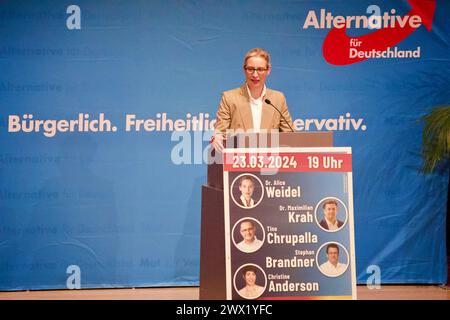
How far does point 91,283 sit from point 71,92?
169cm

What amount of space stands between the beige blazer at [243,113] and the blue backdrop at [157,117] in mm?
1186

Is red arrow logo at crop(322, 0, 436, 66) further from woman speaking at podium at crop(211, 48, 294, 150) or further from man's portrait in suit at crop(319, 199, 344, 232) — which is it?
man's portrait in suit at crop(319, 199, 344, 232)

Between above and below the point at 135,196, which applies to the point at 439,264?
below

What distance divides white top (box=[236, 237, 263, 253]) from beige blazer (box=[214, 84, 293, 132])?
1.24 metres

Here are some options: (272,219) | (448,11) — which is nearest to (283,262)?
(272,219)

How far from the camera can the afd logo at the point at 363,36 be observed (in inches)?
196

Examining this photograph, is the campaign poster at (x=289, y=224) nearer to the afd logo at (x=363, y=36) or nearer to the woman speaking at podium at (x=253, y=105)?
the woman speaking at podium at (x=253, y=105)

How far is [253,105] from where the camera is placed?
3.70 meters

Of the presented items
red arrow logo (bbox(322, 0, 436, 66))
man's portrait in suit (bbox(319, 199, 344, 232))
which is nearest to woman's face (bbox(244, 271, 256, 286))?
man's portrait in suit (bbox(319, 199, 344, 232))

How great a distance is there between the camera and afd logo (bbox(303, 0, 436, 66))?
499 cm

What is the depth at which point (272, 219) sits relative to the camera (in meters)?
2.57

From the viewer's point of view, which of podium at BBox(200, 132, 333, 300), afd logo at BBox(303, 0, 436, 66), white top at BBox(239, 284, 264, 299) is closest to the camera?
white top at BBox(239, 284, 264, 299)

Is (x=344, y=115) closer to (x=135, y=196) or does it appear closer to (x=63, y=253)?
(x=135, y=196)

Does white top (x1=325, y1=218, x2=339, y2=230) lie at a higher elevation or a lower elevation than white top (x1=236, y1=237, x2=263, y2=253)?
higher
